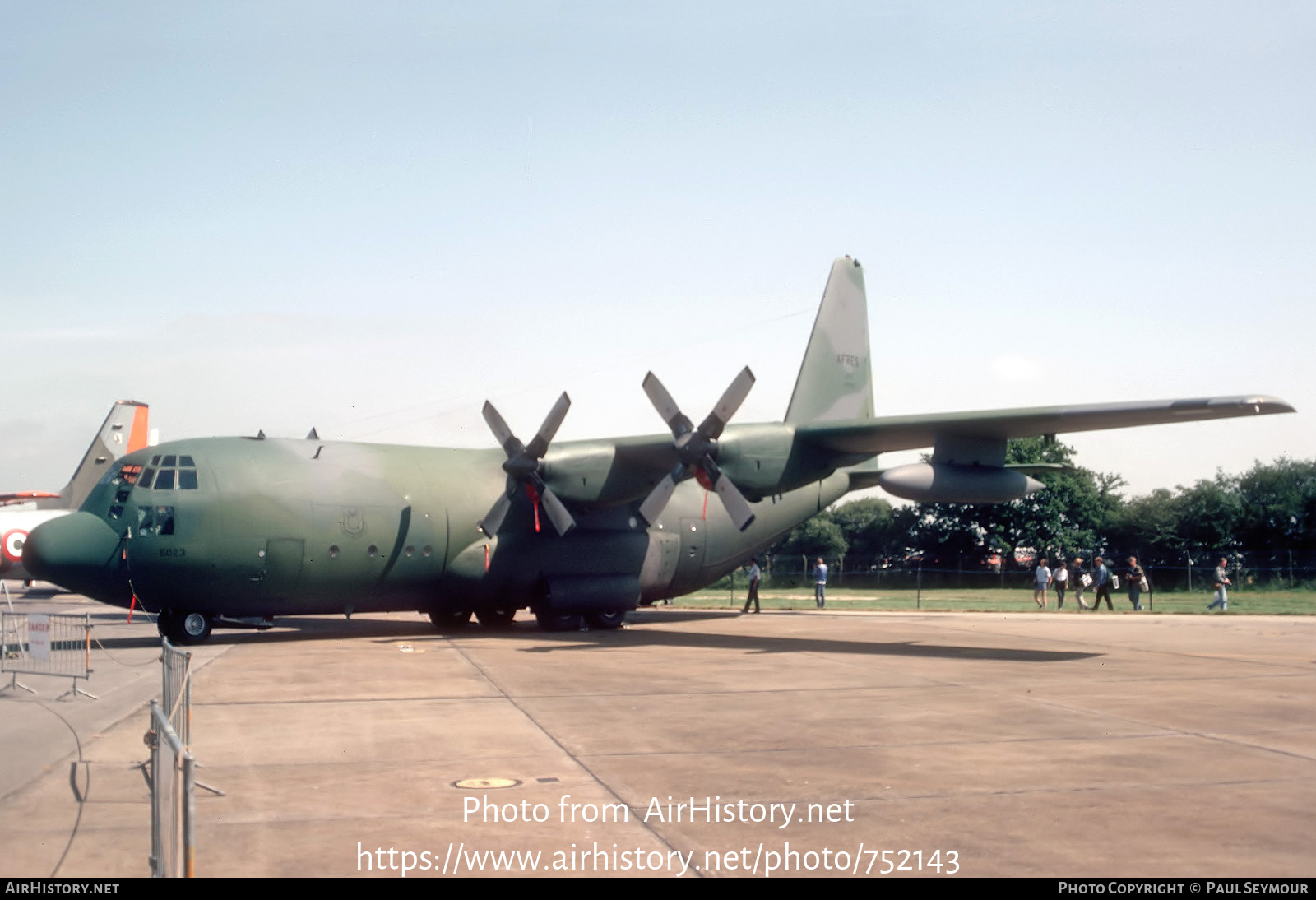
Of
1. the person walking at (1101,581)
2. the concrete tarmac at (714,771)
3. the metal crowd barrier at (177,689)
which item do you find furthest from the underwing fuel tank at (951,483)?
the person walking at (1101,581)

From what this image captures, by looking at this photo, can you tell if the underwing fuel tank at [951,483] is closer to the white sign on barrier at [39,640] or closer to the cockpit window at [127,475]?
the cockpit window at [127,475]

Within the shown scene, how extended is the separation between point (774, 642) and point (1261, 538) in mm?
54768

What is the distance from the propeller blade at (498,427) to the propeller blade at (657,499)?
133 inches

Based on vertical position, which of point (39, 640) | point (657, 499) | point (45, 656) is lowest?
point (45, 656)

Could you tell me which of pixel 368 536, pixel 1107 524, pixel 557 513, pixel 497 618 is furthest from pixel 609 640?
pixel 1107 524

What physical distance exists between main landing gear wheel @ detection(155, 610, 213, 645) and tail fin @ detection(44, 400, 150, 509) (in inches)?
1084

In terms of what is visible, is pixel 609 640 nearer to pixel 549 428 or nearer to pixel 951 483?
pixel 549 428

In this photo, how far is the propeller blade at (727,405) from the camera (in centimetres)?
2266

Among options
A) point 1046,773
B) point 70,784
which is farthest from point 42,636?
point 1046,773

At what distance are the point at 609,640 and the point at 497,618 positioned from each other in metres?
4.24

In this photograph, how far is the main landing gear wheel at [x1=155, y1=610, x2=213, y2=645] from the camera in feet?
70.2

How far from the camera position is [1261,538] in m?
66.4

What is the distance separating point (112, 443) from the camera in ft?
152

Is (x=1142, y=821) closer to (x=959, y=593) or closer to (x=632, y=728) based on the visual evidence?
(x=632, y=728)
